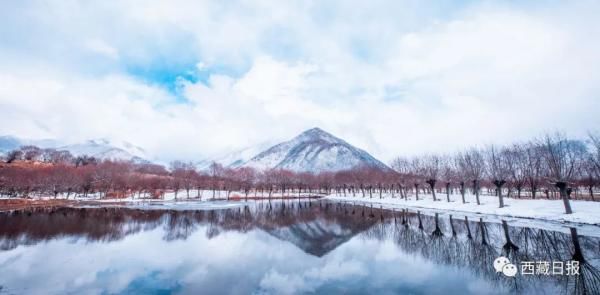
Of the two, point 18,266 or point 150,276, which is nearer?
point 150,276

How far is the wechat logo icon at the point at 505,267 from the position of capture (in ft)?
43.2

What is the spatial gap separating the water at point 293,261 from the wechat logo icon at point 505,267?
1.36 ft

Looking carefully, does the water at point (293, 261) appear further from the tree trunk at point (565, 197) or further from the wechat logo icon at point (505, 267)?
the tree trunk at point (565, 197)

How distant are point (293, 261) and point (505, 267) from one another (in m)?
10.9

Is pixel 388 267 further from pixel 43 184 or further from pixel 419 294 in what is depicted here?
pixel 43 184

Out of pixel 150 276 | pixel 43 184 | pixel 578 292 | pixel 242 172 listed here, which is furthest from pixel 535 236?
pixel 242 172

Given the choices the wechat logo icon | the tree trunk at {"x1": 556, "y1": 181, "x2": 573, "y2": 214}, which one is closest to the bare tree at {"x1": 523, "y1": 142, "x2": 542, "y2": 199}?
the tree trunk at {"x1": 556, "y1": 181, "x2": 573, "y2": 214}

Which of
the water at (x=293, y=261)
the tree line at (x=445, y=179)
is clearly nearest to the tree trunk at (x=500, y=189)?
the tree line at (x=445, y=179)

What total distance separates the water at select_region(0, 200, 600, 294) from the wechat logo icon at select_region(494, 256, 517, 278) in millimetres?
413

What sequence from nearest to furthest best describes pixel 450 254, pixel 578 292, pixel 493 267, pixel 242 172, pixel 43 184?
pixel 578 292
pixel 493 267
pixel 450 254
pixel 43 184
pixel 242 172

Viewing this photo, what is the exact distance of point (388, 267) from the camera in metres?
15.4

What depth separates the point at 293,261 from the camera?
700 inches

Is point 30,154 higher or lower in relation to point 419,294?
higher

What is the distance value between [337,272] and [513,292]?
7.38 meters
